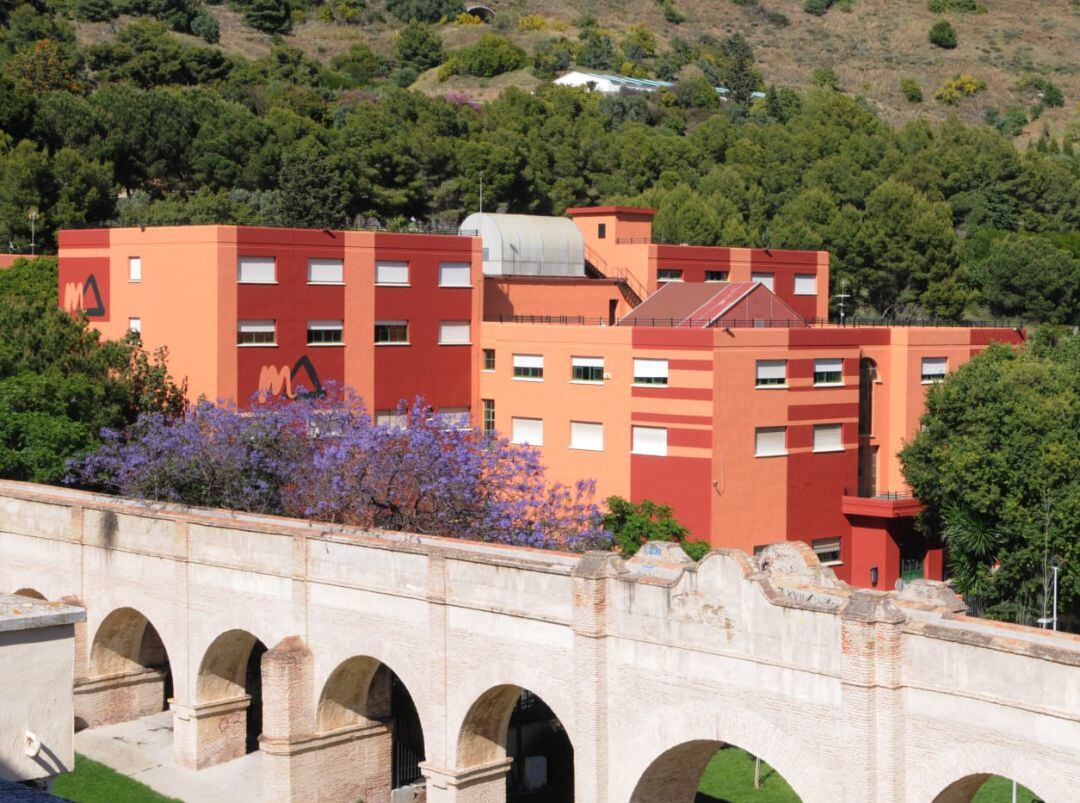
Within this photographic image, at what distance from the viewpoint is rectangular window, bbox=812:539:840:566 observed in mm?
44281

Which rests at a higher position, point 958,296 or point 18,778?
point 958,296

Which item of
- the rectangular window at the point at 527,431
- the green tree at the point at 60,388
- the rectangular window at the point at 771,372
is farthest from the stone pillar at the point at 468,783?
the rectangular window at the point at 527,431

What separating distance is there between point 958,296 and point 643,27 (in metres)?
79.1

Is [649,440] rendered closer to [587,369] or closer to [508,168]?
[587,369]

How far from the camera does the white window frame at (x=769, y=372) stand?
140ft

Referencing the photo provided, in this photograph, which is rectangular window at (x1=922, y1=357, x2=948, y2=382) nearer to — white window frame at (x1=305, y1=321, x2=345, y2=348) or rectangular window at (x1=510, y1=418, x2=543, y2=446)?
rectangular window at (x1=510, y1=418, x2=543, y2=446)

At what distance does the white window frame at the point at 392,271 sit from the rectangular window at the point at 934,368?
16.1 meters

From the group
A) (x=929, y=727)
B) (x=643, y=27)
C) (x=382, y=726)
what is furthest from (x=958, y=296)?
(x=643, y=27)

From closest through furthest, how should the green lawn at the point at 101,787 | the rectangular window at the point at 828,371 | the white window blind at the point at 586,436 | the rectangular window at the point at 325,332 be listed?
1. the green lawn at the point at 101,787
2. the white window blind at the point at 586,436
3. the rectangular window at the point at 828,371
4. the rectangular window at the point at 325,332

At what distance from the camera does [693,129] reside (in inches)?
4483

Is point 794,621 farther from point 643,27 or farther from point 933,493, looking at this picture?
point 643,27

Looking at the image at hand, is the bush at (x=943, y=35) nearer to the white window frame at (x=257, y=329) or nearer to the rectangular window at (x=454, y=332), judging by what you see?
the rectangular window at (x=454, y=332)

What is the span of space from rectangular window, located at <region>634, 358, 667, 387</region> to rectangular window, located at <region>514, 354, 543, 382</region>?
4.11 metres

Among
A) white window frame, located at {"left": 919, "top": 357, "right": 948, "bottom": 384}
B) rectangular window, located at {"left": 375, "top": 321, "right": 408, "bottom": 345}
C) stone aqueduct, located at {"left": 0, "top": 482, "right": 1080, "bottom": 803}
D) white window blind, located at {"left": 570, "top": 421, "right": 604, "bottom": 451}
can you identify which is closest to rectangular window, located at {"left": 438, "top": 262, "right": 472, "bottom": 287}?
rectangular window, located at {"left": 375, "top": 321, "right": 408, "bottom": 345}
